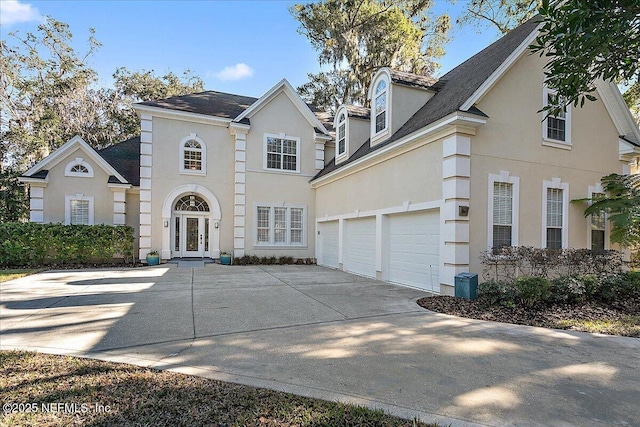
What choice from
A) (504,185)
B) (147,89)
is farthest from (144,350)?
(147,89)

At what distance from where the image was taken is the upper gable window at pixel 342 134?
548 inches

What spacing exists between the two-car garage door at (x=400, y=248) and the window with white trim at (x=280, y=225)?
2941 mm

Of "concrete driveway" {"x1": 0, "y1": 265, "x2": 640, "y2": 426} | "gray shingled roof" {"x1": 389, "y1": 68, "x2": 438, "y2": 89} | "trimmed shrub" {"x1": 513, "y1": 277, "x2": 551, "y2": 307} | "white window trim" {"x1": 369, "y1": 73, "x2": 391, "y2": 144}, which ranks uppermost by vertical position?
"gray shingled roof" {"x1": 389, "y1": 68, "x2": 438, "y2": 89}

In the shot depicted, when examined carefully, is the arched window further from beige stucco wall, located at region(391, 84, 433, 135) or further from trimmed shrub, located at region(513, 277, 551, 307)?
trimmed shrub, located at region(513, 277, 551, 307)

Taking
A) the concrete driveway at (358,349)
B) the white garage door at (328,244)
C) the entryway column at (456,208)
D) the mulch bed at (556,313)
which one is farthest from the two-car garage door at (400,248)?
the mulch bed at (556,313)

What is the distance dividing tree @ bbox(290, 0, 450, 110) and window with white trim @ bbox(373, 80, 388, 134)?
11.0 metres

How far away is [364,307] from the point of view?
6.80 m

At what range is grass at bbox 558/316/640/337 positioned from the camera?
212 inches

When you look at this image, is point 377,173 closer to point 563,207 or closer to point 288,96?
point 563,207

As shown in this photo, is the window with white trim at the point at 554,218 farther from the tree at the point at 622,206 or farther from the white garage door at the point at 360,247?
the white garage door at the point at 360,247

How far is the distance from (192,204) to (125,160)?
15.1 feet

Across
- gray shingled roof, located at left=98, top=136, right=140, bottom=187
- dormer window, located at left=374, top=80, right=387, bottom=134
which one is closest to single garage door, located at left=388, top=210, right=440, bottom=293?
dormer window, located at left=374, top=80, right=387, bottom=134

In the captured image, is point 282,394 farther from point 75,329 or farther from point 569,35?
point 569,35

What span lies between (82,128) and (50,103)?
2221 mm
